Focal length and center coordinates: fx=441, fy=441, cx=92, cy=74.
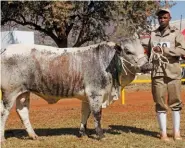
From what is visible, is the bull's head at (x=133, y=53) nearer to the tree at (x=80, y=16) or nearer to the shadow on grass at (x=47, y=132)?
the shadow on grass at (x=47, y=132)

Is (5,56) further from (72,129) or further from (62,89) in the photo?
(72,129)

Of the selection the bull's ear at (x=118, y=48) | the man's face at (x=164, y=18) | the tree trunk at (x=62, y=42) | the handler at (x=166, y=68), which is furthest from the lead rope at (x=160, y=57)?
the tree trunk at (x=62, y=42)

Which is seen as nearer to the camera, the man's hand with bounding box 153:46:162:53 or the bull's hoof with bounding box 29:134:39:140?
the man's hand with bounding box 153:46:162:53

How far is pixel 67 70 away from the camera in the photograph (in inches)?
312

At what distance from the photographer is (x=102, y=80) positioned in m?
8.00

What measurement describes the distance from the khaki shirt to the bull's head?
44cm

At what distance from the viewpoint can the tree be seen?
22.6 meters

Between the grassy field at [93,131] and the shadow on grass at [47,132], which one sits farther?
the shadow on grass at [47,132]

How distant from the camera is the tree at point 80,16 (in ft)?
74.0

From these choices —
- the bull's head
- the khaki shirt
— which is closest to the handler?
the khaki shirt

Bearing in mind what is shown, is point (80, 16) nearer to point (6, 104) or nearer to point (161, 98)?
point (161, 98)

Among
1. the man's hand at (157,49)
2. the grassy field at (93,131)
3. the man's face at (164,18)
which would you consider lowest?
the grassy field at (93,131)

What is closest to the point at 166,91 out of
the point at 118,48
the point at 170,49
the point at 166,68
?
the point at 166,68

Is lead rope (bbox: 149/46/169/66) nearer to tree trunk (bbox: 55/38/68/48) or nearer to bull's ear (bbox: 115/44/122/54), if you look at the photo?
bull's ear (bbox: 115/44/122/54)
